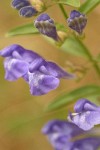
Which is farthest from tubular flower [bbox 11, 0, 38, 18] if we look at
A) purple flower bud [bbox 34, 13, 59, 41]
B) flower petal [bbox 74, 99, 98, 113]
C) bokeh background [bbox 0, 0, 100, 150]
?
bokeh background [bbox 0, 0, 100, 150]

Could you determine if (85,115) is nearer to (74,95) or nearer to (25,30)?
(74,95)

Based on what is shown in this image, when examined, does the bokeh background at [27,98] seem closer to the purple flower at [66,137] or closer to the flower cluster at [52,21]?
the purple flower at [66,137]

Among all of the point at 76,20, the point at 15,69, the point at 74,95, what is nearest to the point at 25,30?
the point at 15,69

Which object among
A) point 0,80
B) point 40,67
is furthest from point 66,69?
point 0,80

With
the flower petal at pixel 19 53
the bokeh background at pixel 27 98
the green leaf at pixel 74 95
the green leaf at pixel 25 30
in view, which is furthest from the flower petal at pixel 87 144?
the bokeh background at pixel 27 98

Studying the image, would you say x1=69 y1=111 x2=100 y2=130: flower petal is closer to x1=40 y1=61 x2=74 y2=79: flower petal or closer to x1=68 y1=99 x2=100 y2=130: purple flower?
x1=68 y1=99 x2=100 y2=130: purple flower
